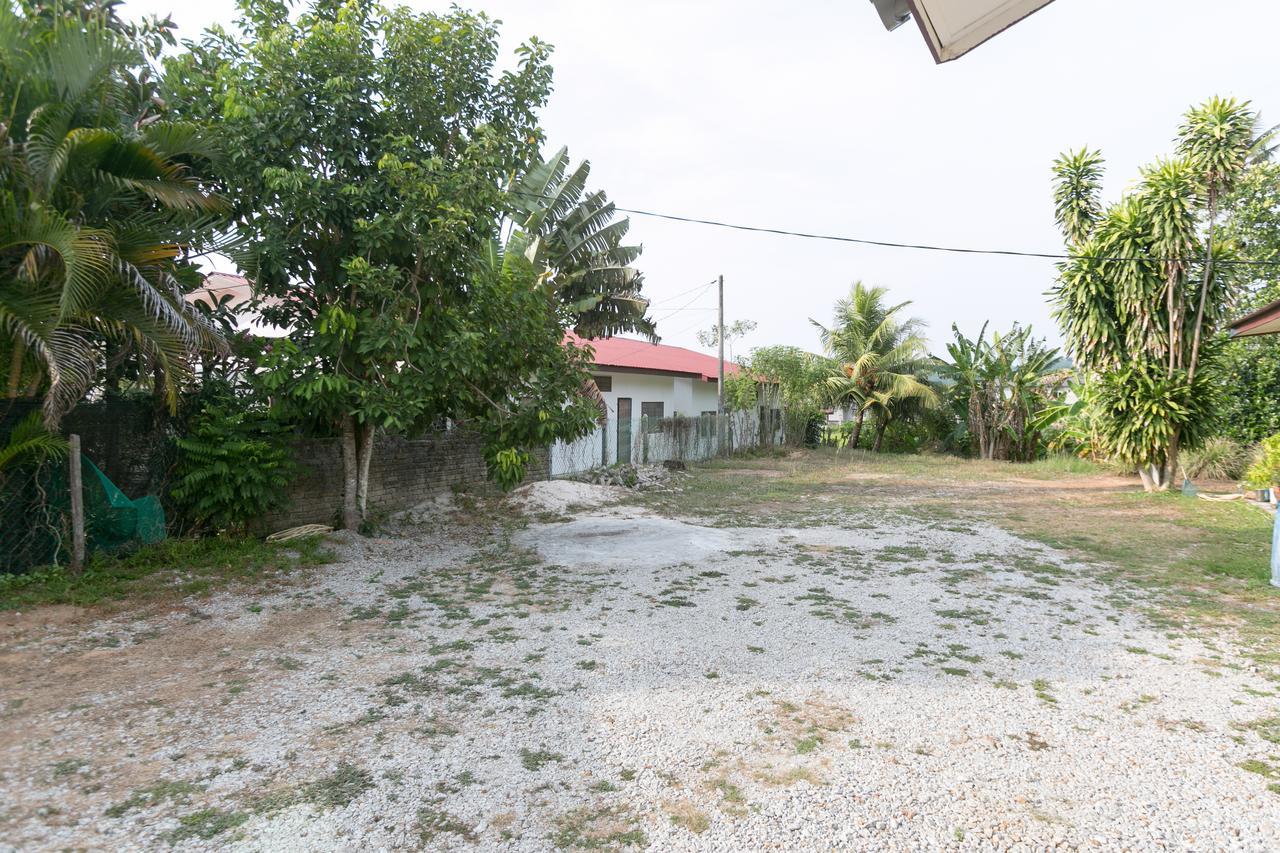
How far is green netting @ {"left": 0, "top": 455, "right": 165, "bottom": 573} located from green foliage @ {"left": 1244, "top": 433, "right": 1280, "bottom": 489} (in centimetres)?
1723

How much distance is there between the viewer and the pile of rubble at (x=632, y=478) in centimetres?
1505

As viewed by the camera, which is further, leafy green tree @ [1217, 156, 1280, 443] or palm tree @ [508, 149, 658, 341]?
leafy green tree @ [1217, 156, 1280, 443]

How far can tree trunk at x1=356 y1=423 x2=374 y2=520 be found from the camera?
9.19 m

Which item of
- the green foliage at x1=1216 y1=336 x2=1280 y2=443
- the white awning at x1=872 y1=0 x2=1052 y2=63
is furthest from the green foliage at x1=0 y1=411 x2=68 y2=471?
the green foliage at x1=1216 y1=336 x2=1280 y2=443

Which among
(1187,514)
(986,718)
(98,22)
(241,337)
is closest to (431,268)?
(241,337)

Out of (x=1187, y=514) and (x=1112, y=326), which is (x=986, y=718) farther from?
(x=1112, y=326)

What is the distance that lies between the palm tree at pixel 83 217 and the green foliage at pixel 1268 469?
16949 mm

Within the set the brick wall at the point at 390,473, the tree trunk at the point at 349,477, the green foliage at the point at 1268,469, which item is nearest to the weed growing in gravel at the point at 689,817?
the brick wall at the point at 390,473

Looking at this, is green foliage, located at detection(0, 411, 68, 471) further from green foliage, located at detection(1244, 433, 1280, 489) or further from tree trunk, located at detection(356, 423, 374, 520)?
green foliage, located at detection(1244, 433, 1280, 489)

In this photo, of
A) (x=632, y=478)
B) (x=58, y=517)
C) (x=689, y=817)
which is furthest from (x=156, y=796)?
(x=632, y=478)

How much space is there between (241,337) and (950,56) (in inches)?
Answer: 297

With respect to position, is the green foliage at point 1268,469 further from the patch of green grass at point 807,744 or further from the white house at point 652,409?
the patch of green grass at point 807,744

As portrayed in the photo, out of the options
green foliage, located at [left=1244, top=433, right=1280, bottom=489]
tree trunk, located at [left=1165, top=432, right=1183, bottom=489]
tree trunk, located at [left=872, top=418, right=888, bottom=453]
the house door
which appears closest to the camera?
green foliage, located at [left=1244, top=433, right=1280, bottom=489]

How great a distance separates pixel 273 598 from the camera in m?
6.55
